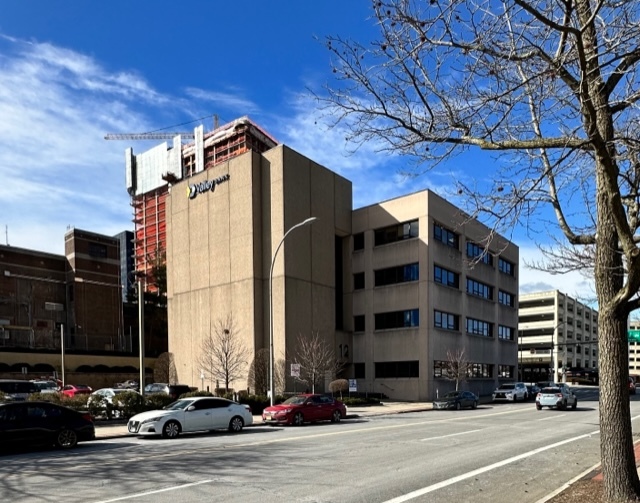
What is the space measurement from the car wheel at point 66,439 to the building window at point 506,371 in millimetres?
52202

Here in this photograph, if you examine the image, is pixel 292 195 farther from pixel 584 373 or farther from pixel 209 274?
pixel 584 373

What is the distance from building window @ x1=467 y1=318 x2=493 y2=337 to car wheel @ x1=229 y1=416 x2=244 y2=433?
3654 centimetres

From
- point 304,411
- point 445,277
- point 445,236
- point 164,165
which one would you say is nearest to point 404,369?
point 445,277

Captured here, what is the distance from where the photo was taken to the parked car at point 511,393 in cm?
4553

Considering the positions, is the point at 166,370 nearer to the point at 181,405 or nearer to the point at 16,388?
the point at 16,388

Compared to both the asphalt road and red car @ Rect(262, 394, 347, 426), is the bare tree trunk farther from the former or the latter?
red car @ Rect(262, 394, 347, 426)

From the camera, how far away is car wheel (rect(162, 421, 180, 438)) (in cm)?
1834

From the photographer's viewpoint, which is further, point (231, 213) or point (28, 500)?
point (231, 213)

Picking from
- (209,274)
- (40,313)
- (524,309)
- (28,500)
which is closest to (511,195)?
(28,500)

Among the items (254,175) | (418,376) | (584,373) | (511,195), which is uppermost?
(254,175)

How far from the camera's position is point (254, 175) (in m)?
45.3

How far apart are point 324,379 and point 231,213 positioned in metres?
15.6

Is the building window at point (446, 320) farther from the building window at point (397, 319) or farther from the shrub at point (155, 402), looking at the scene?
the shrub at point (155, 402)

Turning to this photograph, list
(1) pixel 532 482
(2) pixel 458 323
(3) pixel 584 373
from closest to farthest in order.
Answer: (1) pixel 532 482 → (2) pixel 458 323 → (3) pixel 584 373
